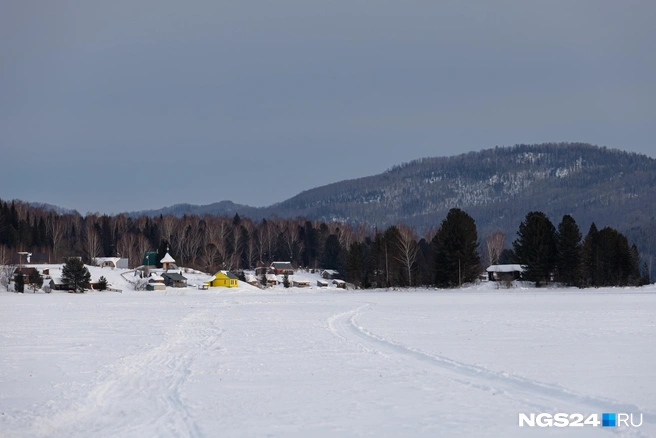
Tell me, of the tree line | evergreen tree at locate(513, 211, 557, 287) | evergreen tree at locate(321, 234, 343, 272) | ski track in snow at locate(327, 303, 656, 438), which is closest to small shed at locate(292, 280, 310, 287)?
the tree line

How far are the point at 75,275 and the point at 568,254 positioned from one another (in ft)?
216

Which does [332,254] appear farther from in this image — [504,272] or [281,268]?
[504,272]

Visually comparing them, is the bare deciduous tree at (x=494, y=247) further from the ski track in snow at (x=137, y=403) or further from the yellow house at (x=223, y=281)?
the ski track in snow at (x=137, y=403)

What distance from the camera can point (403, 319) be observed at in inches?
1308

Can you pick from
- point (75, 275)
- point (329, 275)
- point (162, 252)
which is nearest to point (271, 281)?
point (329, 275)

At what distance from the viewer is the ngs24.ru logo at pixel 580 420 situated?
10641 mm

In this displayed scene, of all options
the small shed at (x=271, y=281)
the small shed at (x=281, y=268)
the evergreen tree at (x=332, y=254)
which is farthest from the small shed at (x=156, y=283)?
the evergreen tree at (x=332, y=254)

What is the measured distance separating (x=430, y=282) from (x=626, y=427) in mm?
78098

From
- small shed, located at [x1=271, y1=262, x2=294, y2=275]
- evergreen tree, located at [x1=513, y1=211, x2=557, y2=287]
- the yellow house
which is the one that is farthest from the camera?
small shed, located at [x1=271, y1=262, x2=294, y2=275]

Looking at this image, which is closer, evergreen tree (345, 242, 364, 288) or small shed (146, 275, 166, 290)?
small shed (146, 275, 166, 290)

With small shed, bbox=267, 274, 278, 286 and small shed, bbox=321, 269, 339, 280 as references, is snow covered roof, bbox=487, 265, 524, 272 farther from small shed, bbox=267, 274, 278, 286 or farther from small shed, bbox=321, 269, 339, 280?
small shed, bbox=321, 269, 339, 280

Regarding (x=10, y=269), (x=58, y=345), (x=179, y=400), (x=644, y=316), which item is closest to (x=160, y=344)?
(x=58, y=345)

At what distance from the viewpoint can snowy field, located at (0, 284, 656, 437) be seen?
11180mm

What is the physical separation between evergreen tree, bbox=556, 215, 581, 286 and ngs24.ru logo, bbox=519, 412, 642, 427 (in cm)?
7153
